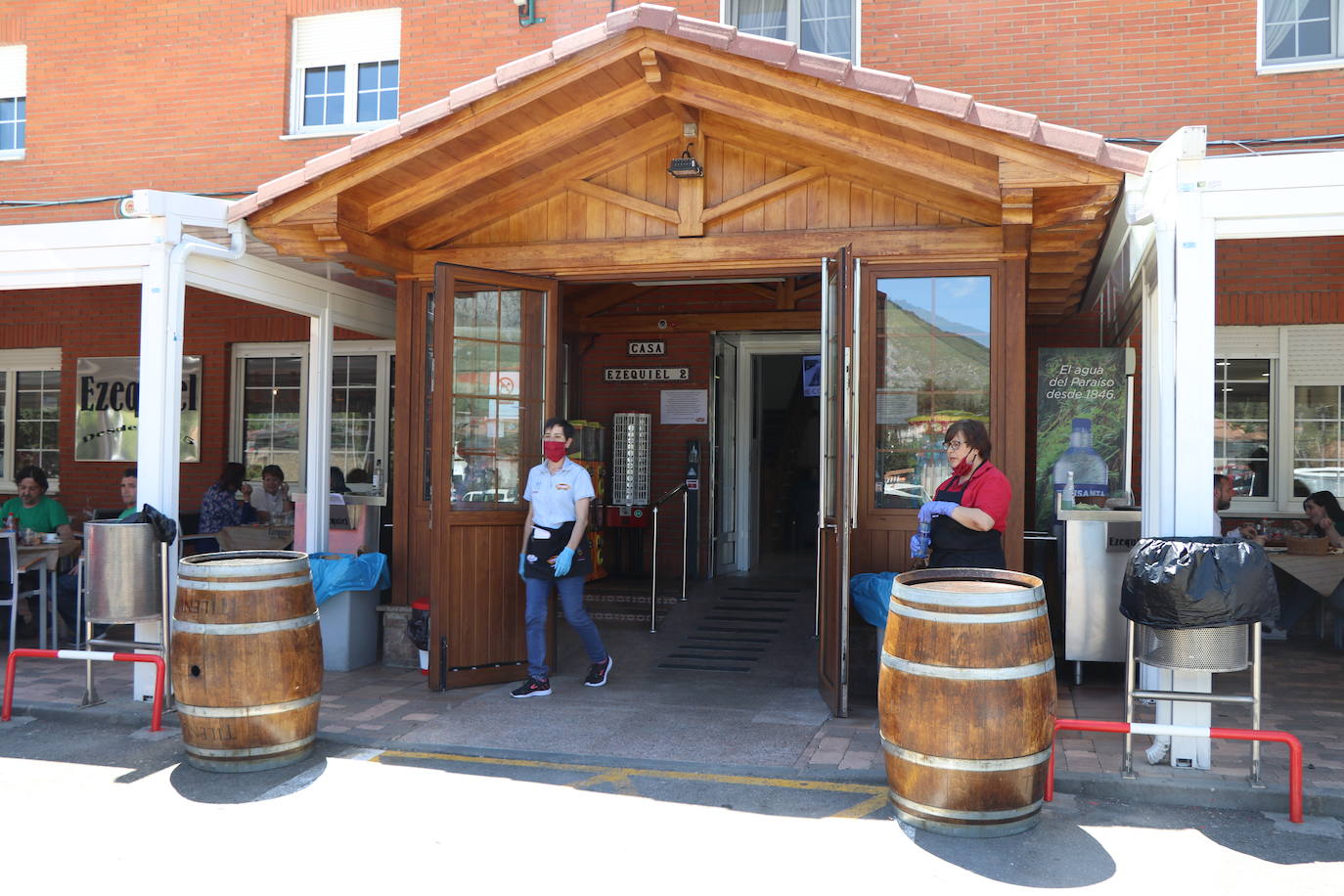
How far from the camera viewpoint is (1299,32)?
806cm

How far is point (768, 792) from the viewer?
15.6 feet

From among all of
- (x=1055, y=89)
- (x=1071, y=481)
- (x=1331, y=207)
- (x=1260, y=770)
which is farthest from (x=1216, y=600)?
(x=1055, y=89)

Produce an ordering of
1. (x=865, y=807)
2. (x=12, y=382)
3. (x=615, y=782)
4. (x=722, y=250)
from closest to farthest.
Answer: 1. (x=865, y=807)
2. (x=615, y=782)
3. (x=722, y=250)
4. (x=12, y=382)

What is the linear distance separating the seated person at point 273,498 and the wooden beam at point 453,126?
3.60 meters

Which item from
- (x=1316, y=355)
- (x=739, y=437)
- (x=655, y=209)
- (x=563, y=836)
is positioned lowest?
(x=563, y=836)

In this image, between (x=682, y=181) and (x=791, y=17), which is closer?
(x=682, y=181)

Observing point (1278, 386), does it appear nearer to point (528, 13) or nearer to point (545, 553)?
point (545, 553)

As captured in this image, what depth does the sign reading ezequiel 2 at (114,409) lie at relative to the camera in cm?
1071

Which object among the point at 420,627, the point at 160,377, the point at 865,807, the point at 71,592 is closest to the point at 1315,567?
the point at 865,807

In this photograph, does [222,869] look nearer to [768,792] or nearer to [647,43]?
[768,792]

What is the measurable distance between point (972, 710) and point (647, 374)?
6.39 metres

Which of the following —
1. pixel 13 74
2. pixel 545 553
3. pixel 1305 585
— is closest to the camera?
pixel 545 553

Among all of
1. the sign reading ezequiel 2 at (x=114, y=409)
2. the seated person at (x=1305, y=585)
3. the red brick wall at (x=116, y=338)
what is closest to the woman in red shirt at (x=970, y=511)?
the seated person at (x=1305, y=585)

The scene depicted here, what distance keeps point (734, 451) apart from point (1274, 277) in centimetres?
482
